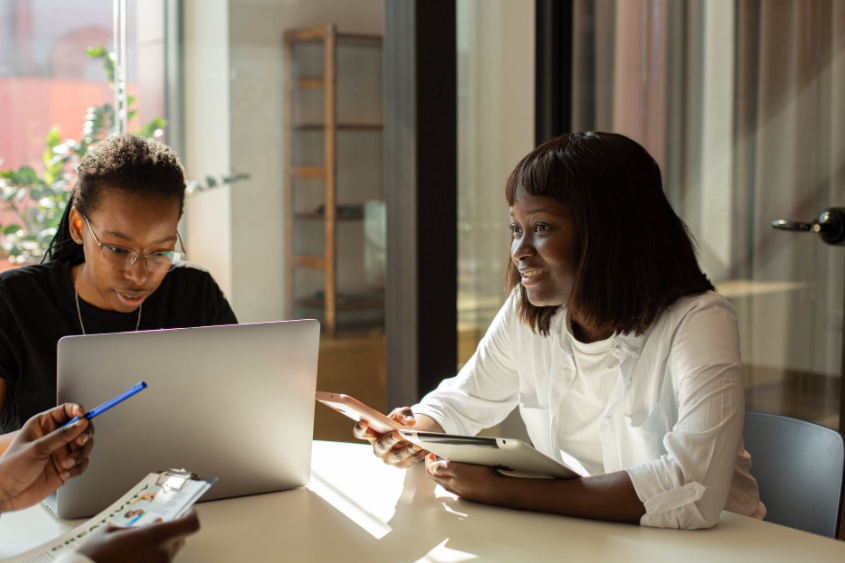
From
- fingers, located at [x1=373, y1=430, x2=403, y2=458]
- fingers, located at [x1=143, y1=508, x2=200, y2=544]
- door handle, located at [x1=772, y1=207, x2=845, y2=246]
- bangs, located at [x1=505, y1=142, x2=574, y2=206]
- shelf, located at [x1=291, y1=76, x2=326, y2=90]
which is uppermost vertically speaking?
shelf, located at [x1=291, y1=76, x2=326, y2=90]

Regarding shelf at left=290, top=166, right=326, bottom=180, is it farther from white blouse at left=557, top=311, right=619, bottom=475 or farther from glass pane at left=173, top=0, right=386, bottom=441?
white blouse at left=557, top=311, right=619, bottom=475

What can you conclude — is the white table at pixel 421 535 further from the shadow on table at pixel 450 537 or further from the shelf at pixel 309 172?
the shelf at pixel 309 172

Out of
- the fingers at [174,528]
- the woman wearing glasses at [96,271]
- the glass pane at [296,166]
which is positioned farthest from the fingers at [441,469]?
the glass pane at [296,166]

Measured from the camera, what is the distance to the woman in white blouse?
126cm

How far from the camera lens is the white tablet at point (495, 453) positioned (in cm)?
122

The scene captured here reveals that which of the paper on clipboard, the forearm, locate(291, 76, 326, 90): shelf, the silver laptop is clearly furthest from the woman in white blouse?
locate(291, 76, 326, 90): shelf

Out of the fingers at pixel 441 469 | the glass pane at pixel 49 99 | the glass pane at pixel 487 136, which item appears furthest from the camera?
the glass pane at pixel 487 136

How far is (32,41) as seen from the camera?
2.31 metres

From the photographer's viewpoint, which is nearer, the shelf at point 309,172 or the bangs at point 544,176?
the bangs at point 544,176

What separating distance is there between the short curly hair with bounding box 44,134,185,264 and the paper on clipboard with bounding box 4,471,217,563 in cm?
65

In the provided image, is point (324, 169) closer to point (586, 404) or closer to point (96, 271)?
point (96, 271)

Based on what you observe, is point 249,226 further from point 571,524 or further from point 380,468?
point 571,524

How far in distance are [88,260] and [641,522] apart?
1137mm

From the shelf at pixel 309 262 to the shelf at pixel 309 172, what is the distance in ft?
0.83
